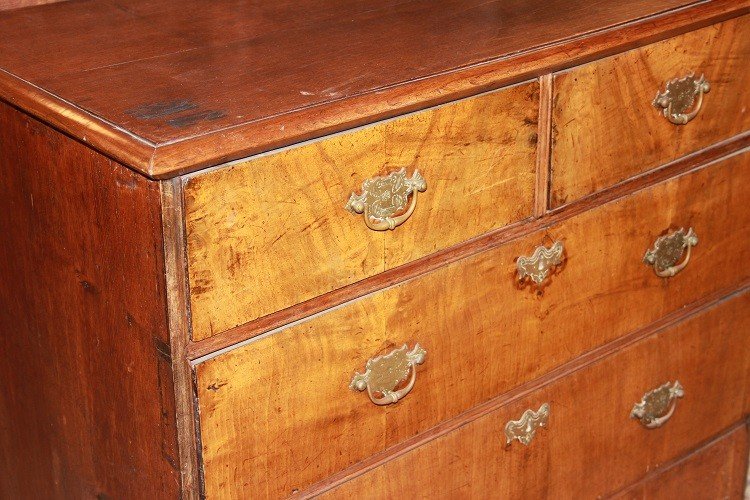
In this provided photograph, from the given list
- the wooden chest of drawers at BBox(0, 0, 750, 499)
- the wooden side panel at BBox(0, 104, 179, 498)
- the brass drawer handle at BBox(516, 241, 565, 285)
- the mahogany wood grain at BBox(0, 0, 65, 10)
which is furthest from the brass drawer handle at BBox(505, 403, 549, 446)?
the mahogany wood grain at BBox(0, 0, 65, 10)

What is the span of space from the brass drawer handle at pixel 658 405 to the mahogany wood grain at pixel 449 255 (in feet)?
1.22

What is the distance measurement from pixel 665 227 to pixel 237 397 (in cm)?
75

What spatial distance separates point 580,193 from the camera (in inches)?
62.0

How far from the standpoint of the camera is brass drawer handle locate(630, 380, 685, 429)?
185cm

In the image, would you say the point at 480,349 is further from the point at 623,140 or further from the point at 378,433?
the point at 623,140

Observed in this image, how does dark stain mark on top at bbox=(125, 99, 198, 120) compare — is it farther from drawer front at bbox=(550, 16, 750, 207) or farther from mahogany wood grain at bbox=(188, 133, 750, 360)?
drawer front at bbox=(550, 16, 750, 207)

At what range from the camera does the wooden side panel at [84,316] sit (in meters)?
1.24

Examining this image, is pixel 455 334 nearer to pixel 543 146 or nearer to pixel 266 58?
pixel 543 146

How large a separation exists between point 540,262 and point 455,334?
0.53 feet

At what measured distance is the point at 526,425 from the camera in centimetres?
167

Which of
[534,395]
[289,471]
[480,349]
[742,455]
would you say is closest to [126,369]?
[289,471]

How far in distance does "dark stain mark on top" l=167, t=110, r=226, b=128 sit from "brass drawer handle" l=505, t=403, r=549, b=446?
677 millimetres

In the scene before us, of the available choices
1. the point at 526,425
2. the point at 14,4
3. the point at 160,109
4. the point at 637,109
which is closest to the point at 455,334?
the point at 526,425

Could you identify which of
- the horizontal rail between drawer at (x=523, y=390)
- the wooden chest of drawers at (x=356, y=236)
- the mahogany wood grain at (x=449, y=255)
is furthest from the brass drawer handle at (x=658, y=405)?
the mahogany wood grain at (x=449, y=255)
